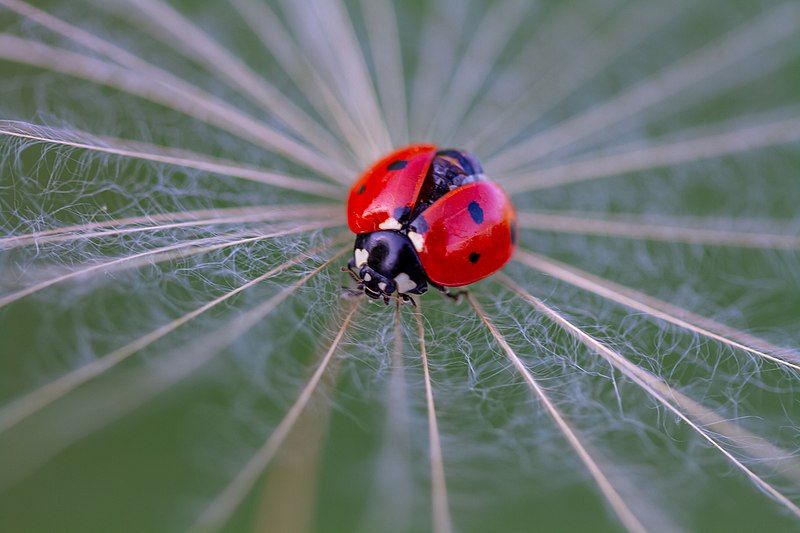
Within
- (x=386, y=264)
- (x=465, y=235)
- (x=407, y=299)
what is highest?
(x=465, y=235)

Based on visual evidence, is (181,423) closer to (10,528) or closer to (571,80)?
(10,528)

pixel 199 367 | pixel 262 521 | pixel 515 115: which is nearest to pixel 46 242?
pixel 199 367

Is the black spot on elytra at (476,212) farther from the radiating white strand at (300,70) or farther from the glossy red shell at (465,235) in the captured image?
the radiating white strand at (300,70)

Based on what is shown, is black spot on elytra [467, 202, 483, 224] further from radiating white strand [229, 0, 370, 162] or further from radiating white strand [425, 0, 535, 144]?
radiating white strand [425, 0, 535, 144]

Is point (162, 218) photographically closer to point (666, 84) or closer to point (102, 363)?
point (102, 363)

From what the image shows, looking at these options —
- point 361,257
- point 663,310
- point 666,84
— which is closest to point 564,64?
point 666,84

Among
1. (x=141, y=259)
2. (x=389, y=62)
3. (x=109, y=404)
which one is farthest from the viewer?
(x=389, y=62)

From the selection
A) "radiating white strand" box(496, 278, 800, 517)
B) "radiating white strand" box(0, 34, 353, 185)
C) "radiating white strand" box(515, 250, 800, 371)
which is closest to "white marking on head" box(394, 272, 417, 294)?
"radiating white strand" box(496, 278, 800, 517)

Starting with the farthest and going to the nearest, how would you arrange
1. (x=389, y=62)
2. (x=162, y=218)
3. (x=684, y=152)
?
(x=389, y=62) < (x=684, y=152) < (x=162, y=218)
